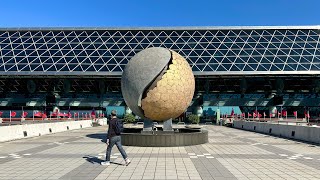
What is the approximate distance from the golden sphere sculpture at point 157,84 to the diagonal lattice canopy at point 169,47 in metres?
39.7

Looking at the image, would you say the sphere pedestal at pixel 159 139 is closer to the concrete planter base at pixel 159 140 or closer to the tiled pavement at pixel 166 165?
the concrete planter base at pixel 159 140

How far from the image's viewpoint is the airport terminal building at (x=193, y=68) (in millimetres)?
59594

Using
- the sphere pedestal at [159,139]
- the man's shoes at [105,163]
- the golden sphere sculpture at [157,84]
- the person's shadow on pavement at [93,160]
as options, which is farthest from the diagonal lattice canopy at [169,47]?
the man's shoes at [105,163]

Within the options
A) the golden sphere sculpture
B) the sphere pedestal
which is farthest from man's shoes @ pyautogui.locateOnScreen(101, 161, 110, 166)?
the golden sphere sculpture

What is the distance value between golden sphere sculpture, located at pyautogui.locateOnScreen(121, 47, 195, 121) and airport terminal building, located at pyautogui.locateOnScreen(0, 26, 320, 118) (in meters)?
39.6

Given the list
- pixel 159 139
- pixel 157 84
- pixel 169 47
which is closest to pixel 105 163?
pixel 159 139

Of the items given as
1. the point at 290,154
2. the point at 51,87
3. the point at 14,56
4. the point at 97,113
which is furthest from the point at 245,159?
the point at 14,56

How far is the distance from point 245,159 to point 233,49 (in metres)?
54.6

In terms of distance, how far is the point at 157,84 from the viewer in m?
17.7

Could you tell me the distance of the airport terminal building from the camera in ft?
196

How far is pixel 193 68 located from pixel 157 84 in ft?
140

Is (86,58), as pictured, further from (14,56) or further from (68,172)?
(68,172)

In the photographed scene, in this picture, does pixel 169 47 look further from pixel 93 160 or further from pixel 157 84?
pixel 93 160

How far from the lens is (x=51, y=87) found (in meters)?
65.4
